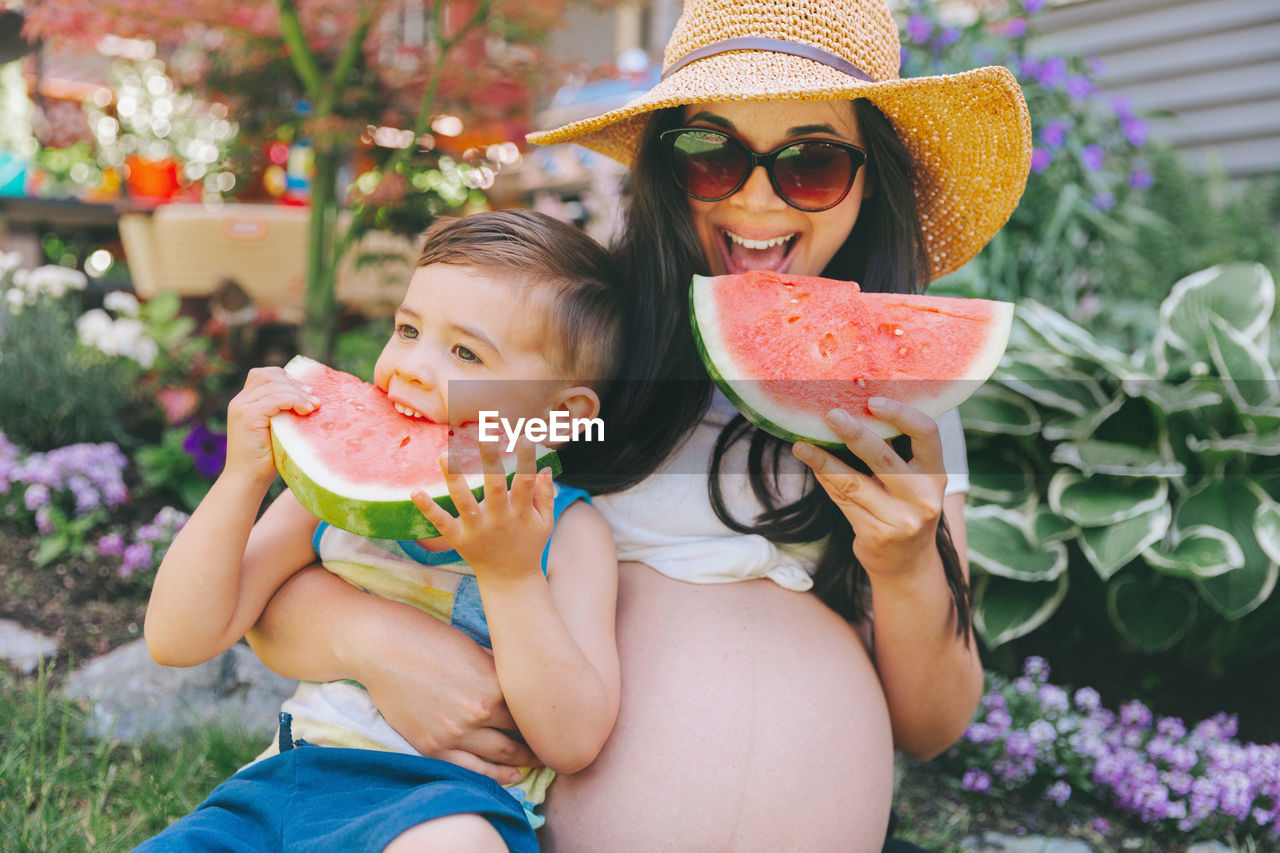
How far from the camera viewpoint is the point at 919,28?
4.66 m

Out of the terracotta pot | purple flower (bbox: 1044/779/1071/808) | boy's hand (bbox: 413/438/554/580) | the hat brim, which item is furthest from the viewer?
the terracotta pot

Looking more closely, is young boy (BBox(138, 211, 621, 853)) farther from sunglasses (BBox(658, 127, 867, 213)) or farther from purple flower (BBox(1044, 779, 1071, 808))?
purple flower (BBox(1044, 779, 1071, 808))

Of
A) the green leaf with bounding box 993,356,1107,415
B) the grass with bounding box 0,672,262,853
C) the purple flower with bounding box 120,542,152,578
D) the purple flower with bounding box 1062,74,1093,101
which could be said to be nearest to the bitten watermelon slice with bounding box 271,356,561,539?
the grass with bounding box 0,672,262,853

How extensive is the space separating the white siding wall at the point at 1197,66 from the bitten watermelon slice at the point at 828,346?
16.8 feet

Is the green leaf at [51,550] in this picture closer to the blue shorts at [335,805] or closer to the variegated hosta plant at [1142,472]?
the blue shorts at [335,805]

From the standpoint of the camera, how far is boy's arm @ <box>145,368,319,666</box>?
5.06ft

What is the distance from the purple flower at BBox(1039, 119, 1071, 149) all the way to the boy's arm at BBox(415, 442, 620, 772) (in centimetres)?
404

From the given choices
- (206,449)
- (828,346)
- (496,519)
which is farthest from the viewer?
(206,449)

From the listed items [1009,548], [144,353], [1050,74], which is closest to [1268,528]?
[1009,548]

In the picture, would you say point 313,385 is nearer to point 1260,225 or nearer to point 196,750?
point 196,750

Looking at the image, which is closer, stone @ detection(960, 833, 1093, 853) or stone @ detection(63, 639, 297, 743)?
stone @ detection(960, 833, 1093, 853)

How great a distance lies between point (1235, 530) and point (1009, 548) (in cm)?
68

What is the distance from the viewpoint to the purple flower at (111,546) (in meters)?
3.44

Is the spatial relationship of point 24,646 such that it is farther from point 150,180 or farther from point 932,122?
point 150,180
